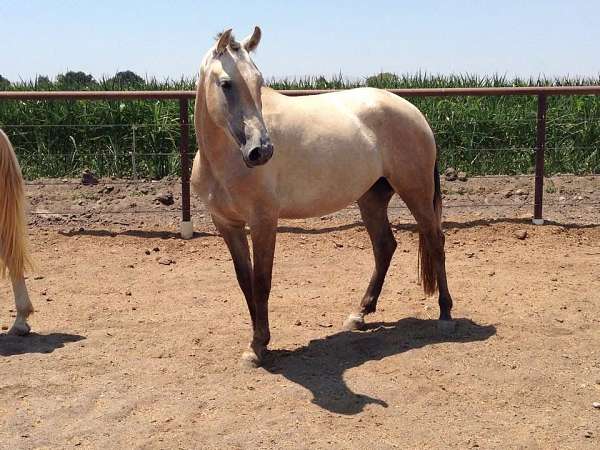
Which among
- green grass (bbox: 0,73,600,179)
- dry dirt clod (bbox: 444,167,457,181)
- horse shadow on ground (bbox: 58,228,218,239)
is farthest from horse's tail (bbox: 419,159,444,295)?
green grass (bbox: 0,73,600,179)

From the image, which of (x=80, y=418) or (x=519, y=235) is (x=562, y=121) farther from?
(x=80, y=418)

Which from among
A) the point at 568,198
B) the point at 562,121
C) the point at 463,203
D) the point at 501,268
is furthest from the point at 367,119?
the point at 562,121

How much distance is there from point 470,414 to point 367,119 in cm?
198

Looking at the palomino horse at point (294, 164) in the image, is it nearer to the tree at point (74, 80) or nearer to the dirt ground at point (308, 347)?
the dirt ground at point (308, 347)

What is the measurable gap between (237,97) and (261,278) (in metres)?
1.11

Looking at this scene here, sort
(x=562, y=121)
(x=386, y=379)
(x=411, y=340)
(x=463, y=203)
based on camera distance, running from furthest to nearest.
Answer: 1. (x=562, y=121)
2. (x=463, y=203)
3. (x=411, y=340)
4. (x=386, y=379)

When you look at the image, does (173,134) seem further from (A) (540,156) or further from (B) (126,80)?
(A) (540,156)

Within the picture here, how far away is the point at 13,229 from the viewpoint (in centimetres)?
456

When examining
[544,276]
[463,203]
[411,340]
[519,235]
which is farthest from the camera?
[463,203]

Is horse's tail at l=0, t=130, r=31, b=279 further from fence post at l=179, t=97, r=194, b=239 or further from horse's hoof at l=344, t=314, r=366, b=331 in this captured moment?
fence post at l=179, t=97, r=194, b=239

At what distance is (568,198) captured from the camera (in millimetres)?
9078

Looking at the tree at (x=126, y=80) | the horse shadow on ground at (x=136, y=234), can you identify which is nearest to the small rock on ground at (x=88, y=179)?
the horse shadow on ground at (x=136, y=234)

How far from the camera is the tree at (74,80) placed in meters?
14.2

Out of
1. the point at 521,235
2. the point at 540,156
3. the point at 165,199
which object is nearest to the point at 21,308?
the point at 165,199
